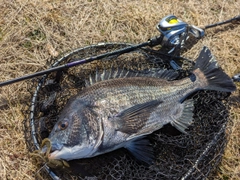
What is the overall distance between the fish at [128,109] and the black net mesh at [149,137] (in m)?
0.14

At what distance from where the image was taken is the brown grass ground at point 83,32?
3.67 meters

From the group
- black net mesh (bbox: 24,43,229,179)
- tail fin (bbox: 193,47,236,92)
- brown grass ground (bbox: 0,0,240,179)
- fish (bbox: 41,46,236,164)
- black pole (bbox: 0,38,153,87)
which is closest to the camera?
fish (bbox: 41,46,236,164)

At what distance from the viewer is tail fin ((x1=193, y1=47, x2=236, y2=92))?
3.34m

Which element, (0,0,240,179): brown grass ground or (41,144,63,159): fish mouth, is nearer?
(41,144,63,159): fish mouth

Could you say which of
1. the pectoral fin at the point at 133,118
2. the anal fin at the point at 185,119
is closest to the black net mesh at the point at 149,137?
the anal fin at the point at 185,119

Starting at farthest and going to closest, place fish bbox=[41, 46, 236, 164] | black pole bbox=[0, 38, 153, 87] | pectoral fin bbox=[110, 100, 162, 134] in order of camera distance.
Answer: black pole bbox=[0, 38, 153, 87], pectoral fin bbox=[110, 100, 162, 134], fish bbox=[41, 46, 236, 164]

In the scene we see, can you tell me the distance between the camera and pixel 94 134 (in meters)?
2.87

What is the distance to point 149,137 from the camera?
3318 mm

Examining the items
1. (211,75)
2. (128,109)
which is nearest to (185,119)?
(211,75)

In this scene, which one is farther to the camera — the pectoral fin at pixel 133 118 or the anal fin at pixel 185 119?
the anal fin at pixel 185 119

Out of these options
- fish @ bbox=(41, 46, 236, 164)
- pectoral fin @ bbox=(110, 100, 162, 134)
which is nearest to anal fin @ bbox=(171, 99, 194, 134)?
fish @ bbox=(41, 46, 236, 164)

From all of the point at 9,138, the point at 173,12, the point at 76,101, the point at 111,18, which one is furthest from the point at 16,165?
the point at 173,12

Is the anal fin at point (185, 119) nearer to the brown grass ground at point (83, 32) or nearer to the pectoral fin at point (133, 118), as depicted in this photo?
the pectoral fin at point (133, 118)

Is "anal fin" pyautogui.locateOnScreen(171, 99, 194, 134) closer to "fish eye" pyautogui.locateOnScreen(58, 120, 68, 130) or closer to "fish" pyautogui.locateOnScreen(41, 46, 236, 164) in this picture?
"fish" pyautogui.locateOnScreen(41, 46, 236, 164)
